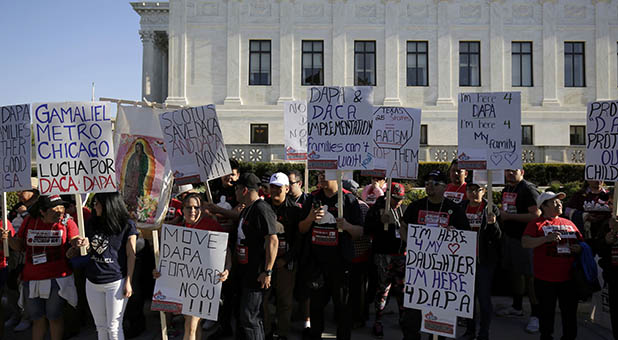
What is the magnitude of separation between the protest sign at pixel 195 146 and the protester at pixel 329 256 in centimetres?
126

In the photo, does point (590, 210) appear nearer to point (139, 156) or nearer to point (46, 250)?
point (139, 156)

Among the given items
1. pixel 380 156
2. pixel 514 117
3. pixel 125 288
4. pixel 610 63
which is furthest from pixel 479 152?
pixel 610 63

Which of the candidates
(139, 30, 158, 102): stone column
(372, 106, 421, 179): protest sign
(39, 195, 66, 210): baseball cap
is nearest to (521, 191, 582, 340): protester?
(372, 106, 421, 179): protest sign

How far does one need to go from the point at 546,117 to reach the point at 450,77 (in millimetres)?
6270

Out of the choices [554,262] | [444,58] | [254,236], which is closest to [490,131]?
[554,262]

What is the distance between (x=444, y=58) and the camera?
30.7 meters

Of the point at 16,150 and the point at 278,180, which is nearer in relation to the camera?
the point at 278,180

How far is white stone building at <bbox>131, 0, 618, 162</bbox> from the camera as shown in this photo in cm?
3039

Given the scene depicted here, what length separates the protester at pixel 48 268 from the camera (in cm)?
573

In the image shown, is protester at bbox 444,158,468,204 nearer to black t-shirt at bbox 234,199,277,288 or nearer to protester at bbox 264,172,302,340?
protester at bbox 264,172,302,340

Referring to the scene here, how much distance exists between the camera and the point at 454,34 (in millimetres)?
30656

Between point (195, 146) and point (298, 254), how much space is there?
1.87m

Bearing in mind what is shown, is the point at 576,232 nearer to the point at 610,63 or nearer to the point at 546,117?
the point at 546,117

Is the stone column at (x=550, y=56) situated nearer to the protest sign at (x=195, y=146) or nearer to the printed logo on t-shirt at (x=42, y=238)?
the protest sign at (x=195, y=146)
